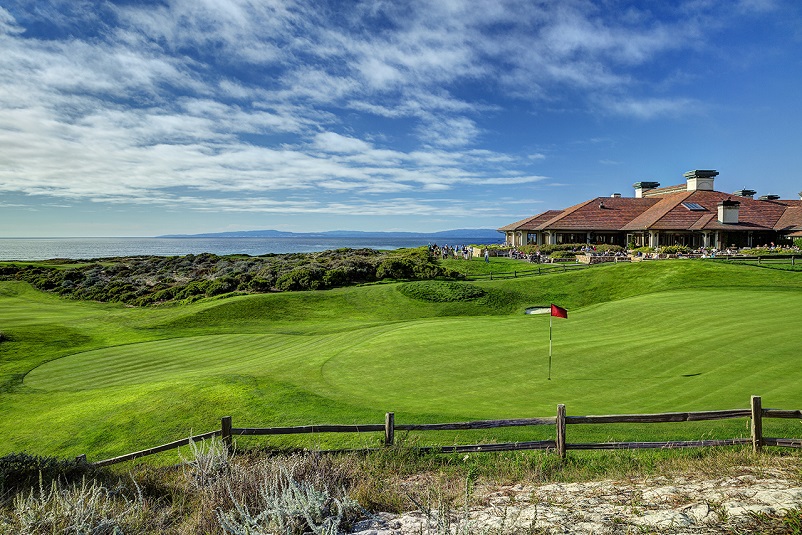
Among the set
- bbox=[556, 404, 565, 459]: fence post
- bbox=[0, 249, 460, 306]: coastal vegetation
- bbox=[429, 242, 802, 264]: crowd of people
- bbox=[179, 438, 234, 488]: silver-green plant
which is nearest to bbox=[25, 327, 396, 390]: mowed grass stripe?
bbox=[179, 438, 234, 488]: silver-green plant

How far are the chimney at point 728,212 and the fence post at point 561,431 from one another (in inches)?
2018

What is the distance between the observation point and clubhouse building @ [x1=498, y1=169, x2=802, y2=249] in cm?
4953

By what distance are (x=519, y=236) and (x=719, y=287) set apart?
3711cm

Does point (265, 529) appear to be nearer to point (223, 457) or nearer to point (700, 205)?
point (223, 457)

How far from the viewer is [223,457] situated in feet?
25.3

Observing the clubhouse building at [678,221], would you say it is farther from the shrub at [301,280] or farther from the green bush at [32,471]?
the green bush at [32,471]

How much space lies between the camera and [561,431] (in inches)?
323

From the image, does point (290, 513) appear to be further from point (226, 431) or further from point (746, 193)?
point (746, 193)

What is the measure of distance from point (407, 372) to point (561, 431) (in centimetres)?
638

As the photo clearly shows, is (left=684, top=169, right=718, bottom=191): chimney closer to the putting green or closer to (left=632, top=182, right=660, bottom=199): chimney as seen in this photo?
(left=632, top=182, right=660, bottom=199): chimney

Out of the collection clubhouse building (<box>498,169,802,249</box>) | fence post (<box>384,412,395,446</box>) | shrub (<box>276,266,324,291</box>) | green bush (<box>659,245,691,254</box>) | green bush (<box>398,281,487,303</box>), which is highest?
clubhouse building (<box>498,169,802,249</box>)

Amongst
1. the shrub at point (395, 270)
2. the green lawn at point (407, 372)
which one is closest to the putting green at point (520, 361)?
the green lawn at point (407, 372)

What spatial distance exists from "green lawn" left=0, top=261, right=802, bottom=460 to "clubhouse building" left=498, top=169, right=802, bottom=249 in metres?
25.4

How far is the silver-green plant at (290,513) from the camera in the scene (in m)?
5.42
